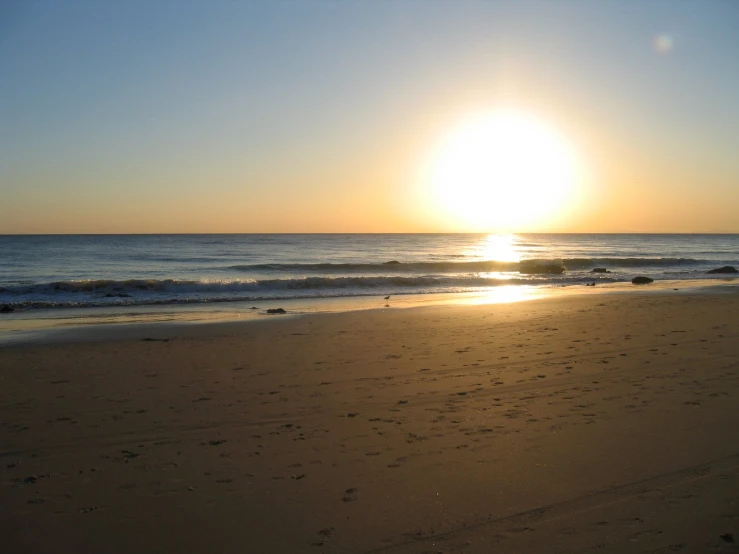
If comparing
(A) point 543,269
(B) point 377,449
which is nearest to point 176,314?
(B) point 377,449

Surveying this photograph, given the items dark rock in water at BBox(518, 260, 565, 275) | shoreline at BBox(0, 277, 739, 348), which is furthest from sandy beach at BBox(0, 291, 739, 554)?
dark rock in water at BBox(518, 260, 565, 275)

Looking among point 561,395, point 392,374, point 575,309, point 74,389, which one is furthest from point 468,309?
point 74,389

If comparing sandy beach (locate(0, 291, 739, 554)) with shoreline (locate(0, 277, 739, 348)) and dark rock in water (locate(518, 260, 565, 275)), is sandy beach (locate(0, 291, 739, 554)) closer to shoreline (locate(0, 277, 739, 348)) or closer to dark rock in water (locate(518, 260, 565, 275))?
shoreline (locate(0, 277, 739, 348))

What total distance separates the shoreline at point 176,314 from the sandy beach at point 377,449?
310 centimetres

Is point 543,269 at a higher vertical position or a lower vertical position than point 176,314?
higher

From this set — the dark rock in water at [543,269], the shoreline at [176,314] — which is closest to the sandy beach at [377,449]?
the shoreline at [176,314]

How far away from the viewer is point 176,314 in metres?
17.6

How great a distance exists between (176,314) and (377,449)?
13645mm

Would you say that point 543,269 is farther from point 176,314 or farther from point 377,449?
point 377,449

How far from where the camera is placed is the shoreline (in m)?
13.4

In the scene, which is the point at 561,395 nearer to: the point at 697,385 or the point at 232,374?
the point at 697,385

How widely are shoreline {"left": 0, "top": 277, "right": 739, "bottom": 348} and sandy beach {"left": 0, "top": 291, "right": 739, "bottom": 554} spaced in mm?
3099

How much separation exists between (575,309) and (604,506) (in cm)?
1331

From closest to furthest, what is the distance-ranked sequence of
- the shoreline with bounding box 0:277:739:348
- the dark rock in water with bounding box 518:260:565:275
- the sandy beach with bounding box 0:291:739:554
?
the sandy beach with bounding box 0:291:739:554 → the shoreline with bounding box 0:277:739:348 → the dark rock in water with bounding box 518:260:565:275
